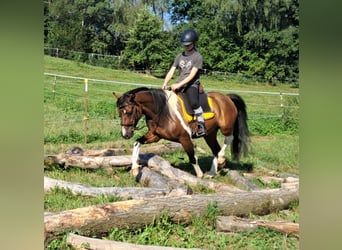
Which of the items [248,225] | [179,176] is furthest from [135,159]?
[248,225]

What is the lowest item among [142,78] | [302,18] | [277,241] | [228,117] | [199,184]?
[277,241]

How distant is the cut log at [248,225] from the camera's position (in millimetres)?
2711

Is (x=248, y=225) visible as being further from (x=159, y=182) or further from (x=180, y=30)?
(x=180, y=30)

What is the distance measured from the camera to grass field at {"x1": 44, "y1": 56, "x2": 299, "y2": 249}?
270cm

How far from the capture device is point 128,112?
2818mm

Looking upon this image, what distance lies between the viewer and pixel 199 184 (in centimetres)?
294

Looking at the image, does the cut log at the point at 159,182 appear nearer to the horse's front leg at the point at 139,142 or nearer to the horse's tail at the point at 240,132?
the horse's front leg at the point at 139,142

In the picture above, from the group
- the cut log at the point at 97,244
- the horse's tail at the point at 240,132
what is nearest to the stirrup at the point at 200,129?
the horse's tail at the point at 240,132

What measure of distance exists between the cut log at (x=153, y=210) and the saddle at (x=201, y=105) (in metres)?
0.48

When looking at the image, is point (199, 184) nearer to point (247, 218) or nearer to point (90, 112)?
point (247, 218)

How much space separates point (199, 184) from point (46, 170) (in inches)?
36.2

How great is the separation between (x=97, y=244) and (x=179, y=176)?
2.30 ft
